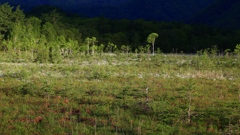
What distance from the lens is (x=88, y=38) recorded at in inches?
2484

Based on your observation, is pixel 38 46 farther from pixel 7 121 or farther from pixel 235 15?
pixel 235 15

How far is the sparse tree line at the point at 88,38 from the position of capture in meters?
62.0

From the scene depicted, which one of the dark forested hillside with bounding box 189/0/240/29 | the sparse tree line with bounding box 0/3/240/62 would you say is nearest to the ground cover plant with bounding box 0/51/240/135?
the sparse tree line with bounding box 0/3/240/62

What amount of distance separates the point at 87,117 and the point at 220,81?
63.0 feet

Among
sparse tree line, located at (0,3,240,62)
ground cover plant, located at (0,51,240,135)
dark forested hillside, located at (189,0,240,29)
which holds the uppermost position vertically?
dark forested hillside, located at (189,0,240,29)

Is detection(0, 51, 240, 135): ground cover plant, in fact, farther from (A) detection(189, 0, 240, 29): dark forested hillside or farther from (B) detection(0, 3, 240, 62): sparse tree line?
(A) detection(189, 0, 240, 29): dark forested hillside

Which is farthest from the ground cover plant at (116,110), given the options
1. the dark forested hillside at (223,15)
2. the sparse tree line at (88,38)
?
the dark forested hillside at (223,15)

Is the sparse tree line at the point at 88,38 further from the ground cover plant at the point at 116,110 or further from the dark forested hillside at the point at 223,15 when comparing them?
the dark forested hillside at the point at 223,15

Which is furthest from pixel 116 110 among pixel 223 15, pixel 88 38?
pixel 223 15

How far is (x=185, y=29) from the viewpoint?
11000cm

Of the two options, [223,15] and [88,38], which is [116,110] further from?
[223,15]

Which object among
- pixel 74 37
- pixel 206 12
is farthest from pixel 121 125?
pixel 206 12

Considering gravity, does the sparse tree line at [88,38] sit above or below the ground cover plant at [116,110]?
above

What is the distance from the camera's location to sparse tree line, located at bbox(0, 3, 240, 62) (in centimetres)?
6197
